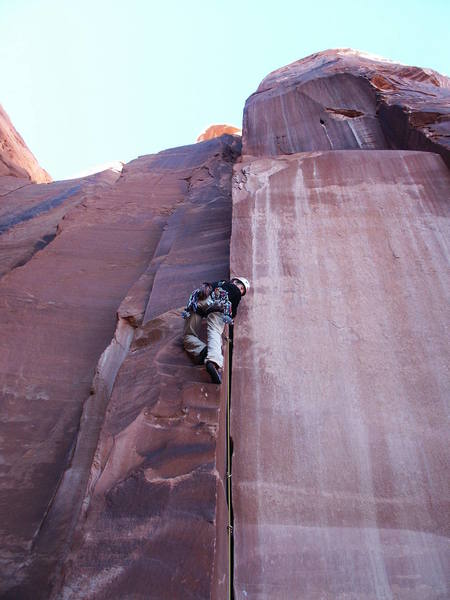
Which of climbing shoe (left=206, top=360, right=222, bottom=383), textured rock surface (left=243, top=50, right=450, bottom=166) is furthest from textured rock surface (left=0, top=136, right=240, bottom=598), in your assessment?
textured rock surface (left=243, top=50, right=450, bottom=166)

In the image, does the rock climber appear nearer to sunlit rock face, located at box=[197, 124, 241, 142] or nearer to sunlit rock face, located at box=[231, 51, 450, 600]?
sunlit rock face, located at box=[231, 51, 450, 600]

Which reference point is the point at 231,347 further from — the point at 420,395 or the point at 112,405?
the point at 420,395

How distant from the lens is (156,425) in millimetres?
4254

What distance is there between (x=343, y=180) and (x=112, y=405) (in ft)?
15.6

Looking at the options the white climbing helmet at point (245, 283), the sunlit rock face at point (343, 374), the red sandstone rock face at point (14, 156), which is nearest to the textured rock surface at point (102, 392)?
the sunlit rock face at point (343, 374)

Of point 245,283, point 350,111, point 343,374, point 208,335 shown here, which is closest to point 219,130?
point 350,111

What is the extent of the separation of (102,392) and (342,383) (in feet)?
8.65

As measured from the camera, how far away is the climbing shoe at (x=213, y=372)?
4504 millimetres

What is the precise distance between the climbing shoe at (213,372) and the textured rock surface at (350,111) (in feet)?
17.6

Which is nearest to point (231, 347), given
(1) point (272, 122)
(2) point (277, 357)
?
(2) point (277, 357)

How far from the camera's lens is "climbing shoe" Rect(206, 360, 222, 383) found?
14.8 ft

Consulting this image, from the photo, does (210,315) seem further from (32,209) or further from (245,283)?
(32,209)

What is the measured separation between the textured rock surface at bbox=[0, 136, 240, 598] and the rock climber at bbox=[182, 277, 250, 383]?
0.68 feet

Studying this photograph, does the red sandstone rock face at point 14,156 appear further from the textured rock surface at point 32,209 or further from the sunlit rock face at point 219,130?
the sunlit rock face at point 219,130
